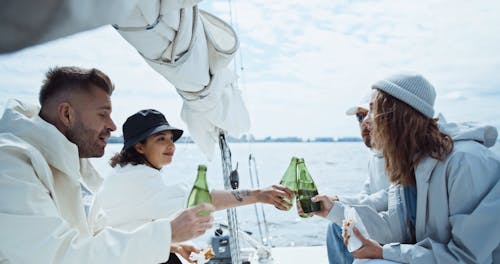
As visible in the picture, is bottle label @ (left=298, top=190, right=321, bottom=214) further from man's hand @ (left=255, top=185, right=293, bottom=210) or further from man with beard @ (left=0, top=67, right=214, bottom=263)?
man with beard @ (left=0, top=67, right=214, bottom=263)

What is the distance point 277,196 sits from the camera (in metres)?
A: 2.10

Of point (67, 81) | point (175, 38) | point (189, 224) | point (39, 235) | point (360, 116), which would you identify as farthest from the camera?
point (360, 116)

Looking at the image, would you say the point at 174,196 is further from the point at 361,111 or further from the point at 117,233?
the point at 361,111

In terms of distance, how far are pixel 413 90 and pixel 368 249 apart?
2.35ft

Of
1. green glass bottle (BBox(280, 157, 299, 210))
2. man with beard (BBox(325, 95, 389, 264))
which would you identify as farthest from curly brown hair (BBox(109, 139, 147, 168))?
man with beard (BBox(325, 95, 389, 264))

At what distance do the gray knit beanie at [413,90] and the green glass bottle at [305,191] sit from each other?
560 millimetres

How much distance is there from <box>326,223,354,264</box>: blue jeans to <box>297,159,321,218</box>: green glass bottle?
270mm

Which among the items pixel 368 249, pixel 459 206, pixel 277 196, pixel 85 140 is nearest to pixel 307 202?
pixel 277 196

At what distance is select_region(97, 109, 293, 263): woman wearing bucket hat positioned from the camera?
1875mm

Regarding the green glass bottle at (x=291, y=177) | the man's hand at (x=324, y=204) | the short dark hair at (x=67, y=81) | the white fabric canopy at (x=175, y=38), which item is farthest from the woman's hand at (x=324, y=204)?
the short dark hair at (x=67, y=81)

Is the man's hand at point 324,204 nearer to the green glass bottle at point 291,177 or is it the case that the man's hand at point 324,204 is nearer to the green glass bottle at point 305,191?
the green glass bottle at point 305,191

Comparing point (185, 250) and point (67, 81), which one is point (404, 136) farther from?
point (67, 81)

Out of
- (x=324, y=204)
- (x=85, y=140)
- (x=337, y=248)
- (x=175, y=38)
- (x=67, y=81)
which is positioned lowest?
(x=337, y=248)

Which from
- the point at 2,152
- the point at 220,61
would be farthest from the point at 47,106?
the point at 220,61
